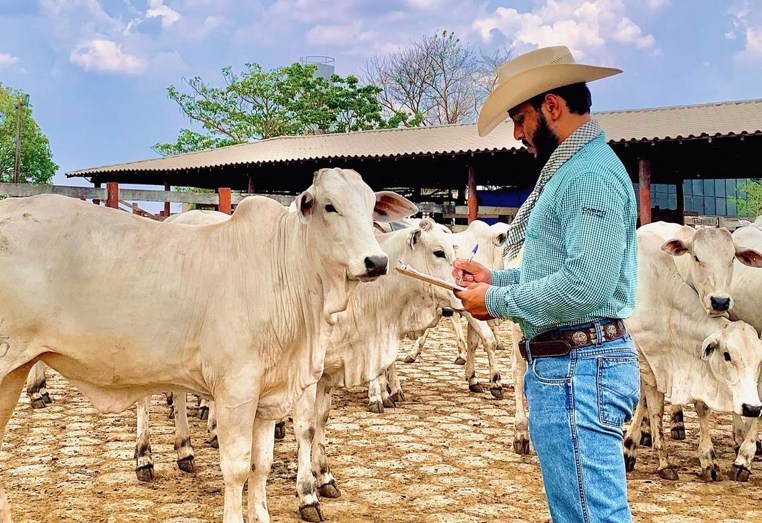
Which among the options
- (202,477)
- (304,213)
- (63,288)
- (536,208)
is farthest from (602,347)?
(202,477)

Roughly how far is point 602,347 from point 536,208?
0.50 m

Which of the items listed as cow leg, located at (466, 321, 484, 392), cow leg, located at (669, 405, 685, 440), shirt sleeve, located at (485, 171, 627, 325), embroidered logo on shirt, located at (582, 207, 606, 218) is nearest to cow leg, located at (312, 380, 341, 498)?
shirt sleeve, located at (485, 171, 627, 325)

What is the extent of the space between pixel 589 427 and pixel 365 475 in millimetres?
3114

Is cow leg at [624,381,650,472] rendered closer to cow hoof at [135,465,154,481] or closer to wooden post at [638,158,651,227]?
cow hoof at [135,465,154,481]

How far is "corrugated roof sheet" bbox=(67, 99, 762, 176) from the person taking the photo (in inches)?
571

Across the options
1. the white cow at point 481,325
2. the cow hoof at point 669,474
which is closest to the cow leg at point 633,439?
the cow hoof at point 669,474

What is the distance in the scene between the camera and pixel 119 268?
137 inches

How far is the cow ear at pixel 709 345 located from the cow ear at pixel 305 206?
3.10 meters

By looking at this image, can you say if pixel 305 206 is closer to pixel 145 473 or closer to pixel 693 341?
pixel 145 473

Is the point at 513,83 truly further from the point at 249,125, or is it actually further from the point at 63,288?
the point at 249,125

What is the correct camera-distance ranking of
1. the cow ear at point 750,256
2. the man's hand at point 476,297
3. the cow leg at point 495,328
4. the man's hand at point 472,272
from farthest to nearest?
the cow leg at point 495,328, the cow ear at point 750,256, the man's hand at point 472,272, the man's hand at point 476,297

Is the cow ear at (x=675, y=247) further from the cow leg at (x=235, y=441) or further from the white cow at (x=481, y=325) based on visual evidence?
the cow leg at (x=235, y=441)

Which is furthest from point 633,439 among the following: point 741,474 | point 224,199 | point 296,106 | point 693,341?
point 296,106

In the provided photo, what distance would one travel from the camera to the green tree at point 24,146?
41.3 m
